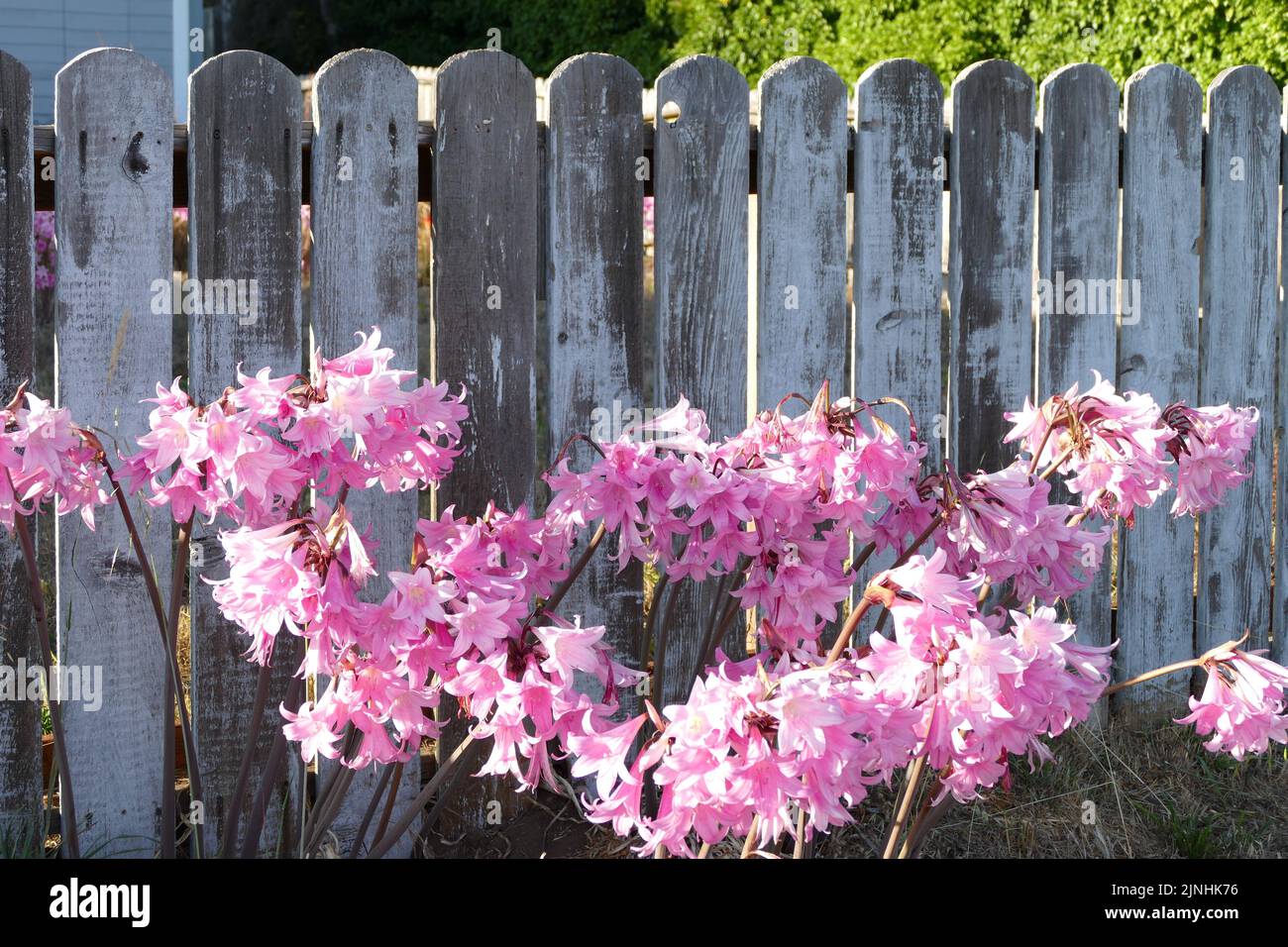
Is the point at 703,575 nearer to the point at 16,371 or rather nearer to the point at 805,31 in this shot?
the point at 16,371

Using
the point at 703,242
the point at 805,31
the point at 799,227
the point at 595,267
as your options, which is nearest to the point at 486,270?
the point at 595,267

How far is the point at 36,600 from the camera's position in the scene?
2049 mm

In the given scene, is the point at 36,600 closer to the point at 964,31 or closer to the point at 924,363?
the point at 924,363

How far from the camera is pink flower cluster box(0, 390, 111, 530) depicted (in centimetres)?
174

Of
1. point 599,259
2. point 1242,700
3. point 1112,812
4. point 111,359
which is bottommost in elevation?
point 1112,812

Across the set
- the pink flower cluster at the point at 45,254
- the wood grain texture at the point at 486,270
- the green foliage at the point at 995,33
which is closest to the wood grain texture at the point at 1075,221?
the wood grain texture at the point at 486,270

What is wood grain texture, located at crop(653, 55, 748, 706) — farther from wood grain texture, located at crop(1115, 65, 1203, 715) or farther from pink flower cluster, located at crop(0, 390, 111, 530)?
pink flower cluster, located at crop(0, 390, 111, 530)

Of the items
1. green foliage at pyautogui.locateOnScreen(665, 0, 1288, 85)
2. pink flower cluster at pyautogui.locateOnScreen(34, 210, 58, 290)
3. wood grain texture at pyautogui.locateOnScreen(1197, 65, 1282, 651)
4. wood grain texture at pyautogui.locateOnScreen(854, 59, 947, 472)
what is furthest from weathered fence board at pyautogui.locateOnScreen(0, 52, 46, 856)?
green foliage at pyautogui.locateOnScreen(665, 0, 1288, 85)

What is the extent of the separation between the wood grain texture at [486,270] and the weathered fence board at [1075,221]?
1218 millimetres

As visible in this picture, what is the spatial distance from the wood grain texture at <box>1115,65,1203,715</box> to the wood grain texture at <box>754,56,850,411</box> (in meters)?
0.79

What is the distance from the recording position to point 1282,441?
3.39 meters

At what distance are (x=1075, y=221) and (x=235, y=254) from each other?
6.22 ft

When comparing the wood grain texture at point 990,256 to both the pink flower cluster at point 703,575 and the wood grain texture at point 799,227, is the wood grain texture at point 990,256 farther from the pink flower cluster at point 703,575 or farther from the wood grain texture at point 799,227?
the pink flower cluster at point 703,575

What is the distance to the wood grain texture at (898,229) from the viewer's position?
2904 mm
